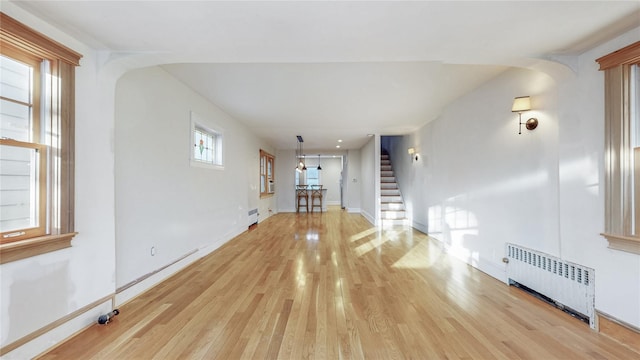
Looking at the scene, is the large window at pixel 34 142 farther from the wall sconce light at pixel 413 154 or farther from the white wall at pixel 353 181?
the white wall at pixel 353 181

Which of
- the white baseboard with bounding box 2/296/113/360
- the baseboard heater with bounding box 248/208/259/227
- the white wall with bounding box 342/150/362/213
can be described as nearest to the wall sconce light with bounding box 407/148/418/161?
the white wall with bounding box 342/150/362/213

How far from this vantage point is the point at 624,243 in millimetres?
1928

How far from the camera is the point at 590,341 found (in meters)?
1.93

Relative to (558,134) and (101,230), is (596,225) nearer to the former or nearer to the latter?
(558,134)

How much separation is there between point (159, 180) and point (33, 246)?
55.9 inches

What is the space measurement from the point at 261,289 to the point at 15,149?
7.53 feet

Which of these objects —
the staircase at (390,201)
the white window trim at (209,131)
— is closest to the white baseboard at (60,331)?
the white window trim at (209,131)

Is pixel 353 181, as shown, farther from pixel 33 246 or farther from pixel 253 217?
pixel 33 246

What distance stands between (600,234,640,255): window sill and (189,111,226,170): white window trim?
15.3 ft

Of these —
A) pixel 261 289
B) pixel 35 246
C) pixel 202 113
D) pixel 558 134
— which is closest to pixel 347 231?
pixel 261 289

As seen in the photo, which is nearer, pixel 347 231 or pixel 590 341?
pixel 590 341

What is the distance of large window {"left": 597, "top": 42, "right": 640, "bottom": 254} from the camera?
6.25 feet

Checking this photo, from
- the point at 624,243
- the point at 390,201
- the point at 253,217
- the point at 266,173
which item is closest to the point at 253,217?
the point at 253,217

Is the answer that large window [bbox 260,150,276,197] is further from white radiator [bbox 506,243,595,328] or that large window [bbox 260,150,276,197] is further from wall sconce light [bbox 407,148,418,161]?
white radiator [bbox 506,243,595,328]
